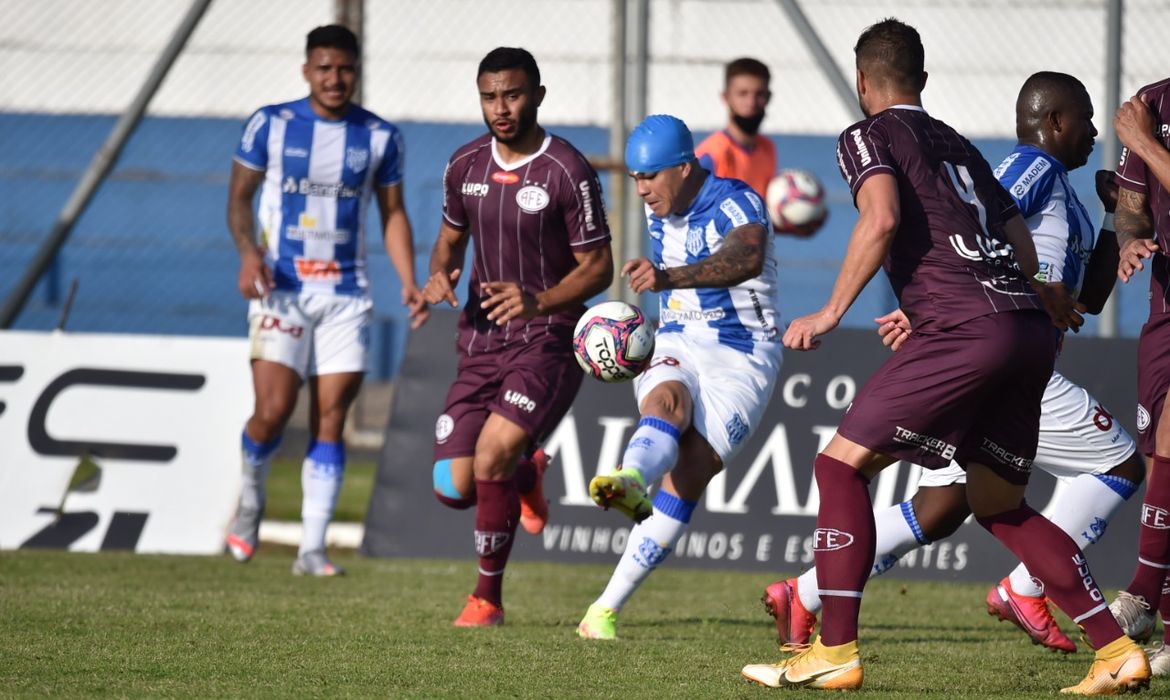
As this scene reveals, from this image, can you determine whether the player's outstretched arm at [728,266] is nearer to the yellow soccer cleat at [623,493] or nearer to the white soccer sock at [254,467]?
the yellow soccer cleat at [623,493]

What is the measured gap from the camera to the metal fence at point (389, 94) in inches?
449

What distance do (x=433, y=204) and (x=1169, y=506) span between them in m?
7.49

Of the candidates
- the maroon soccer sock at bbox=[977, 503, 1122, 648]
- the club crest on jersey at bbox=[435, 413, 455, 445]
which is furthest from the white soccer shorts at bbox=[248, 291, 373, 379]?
the maroon soccer sock at bbox=[977, 503, 1122, 648]

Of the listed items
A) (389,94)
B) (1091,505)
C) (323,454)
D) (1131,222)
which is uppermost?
(389,94)

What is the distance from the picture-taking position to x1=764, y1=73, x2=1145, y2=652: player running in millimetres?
6137

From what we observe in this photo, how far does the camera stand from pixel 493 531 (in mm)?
6891

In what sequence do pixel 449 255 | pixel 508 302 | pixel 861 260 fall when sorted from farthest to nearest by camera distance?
pixel 449 255
pixel 508 302
pixel 861 260

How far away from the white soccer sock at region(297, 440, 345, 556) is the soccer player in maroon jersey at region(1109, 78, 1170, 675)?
4586mm

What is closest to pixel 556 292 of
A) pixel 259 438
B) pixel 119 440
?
pixel 259 438

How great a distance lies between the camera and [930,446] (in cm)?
485

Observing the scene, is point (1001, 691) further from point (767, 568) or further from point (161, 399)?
point (161, 399)

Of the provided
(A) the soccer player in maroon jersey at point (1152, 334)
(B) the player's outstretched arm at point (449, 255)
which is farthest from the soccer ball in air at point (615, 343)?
(A) the soccer player in maroon jersey at point (1152, 334)

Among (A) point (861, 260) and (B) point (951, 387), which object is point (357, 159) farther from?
(B) point (951, 387)

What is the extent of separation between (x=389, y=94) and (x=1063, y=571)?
8.56m
